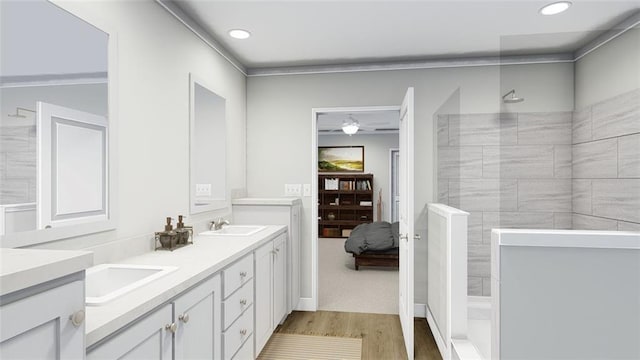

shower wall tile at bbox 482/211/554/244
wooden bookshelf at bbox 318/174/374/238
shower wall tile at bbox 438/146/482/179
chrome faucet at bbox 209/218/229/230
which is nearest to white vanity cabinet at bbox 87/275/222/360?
chrome faucet at bbox 209/218/229/230

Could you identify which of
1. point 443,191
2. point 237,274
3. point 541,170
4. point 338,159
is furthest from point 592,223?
point 338,159

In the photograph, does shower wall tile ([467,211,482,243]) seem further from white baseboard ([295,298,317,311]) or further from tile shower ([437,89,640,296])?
white baseboard ([295,298,317,311])

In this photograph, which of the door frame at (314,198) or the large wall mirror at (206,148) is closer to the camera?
the large wall mirror at (206,148)

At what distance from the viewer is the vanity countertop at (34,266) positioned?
0.66 m

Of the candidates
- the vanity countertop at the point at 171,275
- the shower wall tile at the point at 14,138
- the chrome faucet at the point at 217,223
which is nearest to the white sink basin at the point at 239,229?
the chrome faucet at the point at 217,223

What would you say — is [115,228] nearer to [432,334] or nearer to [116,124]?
[116,124]

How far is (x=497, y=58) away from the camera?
3232 mm

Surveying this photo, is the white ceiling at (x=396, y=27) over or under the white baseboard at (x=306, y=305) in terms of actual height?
over

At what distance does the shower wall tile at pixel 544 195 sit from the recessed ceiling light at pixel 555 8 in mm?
1193

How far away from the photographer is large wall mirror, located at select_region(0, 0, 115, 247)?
1.24 m

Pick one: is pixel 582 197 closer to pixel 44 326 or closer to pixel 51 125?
pixel 44 326

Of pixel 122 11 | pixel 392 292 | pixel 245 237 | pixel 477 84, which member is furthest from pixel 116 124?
pixel 392 292

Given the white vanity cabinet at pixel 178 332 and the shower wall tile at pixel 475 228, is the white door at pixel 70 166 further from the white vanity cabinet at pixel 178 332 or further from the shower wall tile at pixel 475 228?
the shower wall tile at pixel 475 228

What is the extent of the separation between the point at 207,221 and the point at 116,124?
116cm
